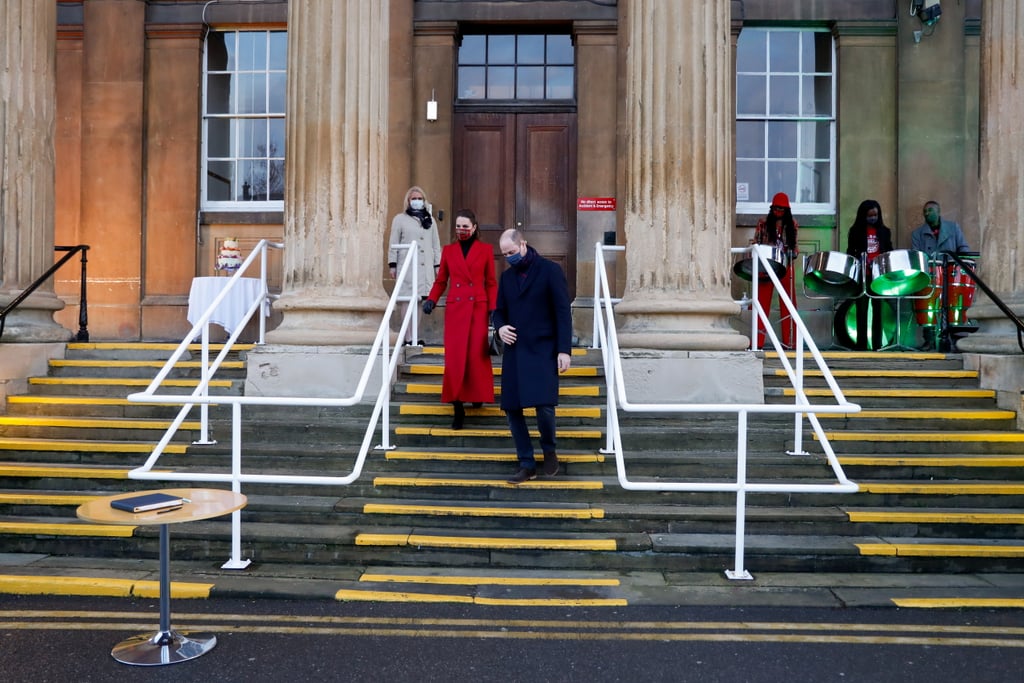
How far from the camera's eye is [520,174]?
11.8m

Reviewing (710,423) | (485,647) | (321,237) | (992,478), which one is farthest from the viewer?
(321,237)

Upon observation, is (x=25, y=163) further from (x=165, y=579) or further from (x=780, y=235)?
(x=780, y=235)

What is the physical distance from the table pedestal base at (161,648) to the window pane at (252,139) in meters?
9.27

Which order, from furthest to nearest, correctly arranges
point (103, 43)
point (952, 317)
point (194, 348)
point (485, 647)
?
point (103, 43) < point (952, 317) < point (194, 348) < point (485, 647)

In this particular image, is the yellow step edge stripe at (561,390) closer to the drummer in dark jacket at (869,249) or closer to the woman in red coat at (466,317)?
the woman in red coat at (466,317)

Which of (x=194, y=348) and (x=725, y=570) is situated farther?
(x=194, y=348)

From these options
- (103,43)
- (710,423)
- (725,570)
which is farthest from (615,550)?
(103,43)

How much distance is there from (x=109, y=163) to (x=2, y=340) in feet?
14.2

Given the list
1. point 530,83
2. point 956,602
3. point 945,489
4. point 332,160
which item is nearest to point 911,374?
point 945,489

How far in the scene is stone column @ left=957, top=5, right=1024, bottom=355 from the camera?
26.7ft

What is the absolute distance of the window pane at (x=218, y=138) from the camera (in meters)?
12.2

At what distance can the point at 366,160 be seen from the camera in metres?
7.84

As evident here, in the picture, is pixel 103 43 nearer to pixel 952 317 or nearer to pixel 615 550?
pixel 615 550

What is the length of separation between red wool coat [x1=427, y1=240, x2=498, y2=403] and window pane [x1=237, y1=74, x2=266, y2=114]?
642 centimetres
